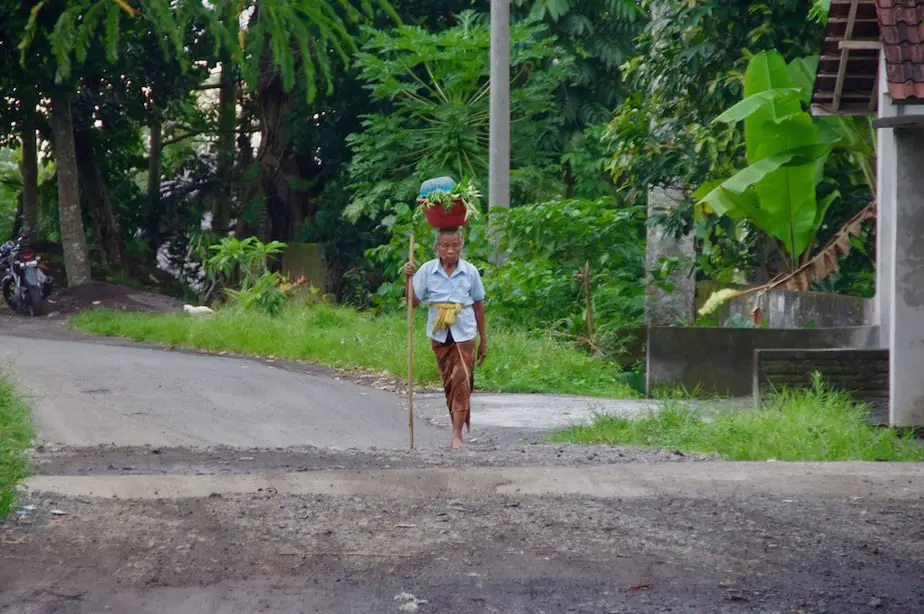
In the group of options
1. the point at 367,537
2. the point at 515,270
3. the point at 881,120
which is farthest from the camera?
the point at 515,270

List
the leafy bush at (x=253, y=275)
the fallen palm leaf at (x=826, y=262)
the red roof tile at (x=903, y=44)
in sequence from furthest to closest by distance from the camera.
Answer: the leafy bush at (x=253, y=275)
the fallen palm leaf at (x=826, y=262)
the red roof tile at (x=903, y=44)

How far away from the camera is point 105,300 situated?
1019 inches

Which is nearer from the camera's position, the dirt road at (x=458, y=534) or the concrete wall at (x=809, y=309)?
the dirt road at (x=458, y=534)

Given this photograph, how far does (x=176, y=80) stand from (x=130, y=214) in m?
3.86

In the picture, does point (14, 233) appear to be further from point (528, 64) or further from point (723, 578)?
point (723, 578)

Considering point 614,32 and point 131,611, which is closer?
point 131,611

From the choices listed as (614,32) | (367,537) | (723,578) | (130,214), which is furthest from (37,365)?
(130,214)

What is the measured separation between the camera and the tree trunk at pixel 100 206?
3072 cm

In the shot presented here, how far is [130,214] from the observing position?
3247 centimetres

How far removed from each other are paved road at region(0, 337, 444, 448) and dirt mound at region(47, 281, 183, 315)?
782 cm

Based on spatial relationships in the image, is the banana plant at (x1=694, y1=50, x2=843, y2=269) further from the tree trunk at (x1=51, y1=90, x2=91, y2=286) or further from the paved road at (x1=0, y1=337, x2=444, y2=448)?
the tree trunk at (x1=51, y1=90, x2=91, y2=286)

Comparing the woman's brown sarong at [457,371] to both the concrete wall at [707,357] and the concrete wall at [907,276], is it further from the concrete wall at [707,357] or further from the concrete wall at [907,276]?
the concrete wall at [707,357]

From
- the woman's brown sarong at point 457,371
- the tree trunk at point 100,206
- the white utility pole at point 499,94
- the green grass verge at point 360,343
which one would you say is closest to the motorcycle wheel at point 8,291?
the green grass verge at point 360,343

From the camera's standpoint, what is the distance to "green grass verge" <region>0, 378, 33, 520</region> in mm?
6723
